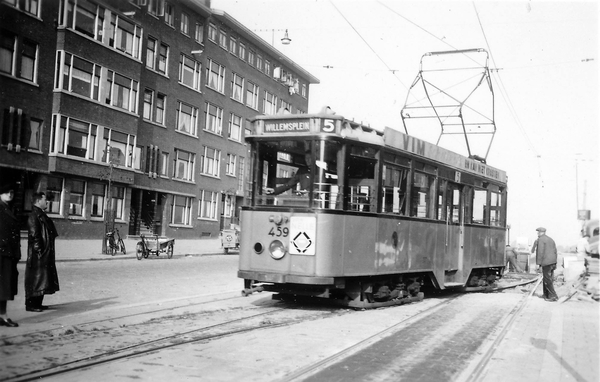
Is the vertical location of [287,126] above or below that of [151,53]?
below

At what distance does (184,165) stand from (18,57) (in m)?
14.5

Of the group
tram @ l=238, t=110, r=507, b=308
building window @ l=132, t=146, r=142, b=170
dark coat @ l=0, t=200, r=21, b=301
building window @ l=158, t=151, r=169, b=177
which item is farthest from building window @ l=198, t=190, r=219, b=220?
dark coat @ l=0, t=200, r=21, b=301

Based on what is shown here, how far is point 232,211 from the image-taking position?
4444 centimetres

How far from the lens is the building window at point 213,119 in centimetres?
4100

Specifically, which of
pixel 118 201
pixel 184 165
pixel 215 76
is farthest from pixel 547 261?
pixel 215 76

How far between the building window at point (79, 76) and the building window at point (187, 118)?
27.3 feet

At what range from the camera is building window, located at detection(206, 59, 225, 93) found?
4078 centimetres

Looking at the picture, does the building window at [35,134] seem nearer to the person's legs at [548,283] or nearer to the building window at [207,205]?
the building window at [207,205]

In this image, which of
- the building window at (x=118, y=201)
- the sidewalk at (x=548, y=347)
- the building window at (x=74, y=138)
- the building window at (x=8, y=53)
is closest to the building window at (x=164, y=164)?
the building window at (x=118, y=201)

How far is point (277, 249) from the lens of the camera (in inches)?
393

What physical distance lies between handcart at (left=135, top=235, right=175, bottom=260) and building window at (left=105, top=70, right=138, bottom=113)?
411 inches

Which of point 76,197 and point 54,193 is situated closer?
point 54,193

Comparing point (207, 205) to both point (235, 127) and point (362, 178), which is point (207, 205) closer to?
point (235, 127)

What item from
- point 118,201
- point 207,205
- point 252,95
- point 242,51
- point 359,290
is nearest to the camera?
point 359,290
